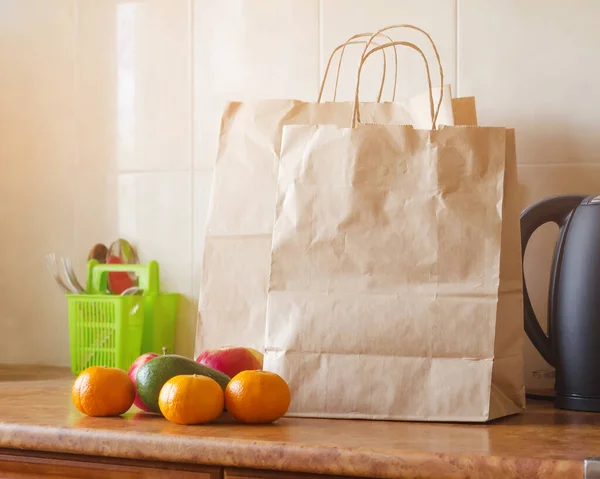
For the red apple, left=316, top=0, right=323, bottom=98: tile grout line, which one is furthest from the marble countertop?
left=316, top=0, right=323, bottom=98: tile grout line

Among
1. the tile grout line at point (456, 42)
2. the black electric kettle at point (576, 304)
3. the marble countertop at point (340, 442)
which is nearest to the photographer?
the marble countertop at point (340, 442)

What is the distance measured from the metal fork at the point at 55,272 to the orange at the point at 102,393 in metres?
0.50

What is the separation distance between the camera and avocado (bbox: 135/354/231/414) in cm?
98

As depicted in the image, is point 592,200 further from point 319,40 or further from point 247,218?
point 319,40

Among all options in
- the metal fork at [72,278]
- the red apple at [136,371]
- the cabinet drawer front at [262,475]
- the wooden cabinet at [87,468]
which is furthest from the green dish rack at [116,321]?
the cabinet drawer front at [262,475]

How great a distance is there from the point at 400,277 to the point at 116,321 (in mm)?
568

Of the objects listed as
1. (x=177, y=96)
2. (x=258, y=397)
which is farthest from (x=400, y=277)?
(x=177, y=96)

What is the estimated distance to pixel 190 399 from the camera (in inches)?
36.2

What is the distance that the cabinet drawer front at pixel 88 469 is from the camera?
0.88 meters

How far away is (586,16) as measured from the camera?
4.24 ft

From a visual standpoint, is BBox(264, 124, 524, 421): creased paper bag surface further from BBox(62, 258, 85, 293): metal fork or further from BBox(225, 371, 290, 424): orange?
BBox(62, 258, 85, 293): metal fork

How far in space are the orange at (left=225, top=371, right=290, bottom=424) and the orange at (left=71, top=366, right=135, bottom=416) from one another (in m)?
0.13

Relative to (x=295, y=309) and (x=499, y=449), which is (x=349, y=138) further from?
(x=499, y=449)

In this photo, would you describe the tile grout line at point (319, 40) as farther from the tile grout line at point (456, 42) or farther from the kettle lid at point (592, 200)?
the kettle lid at point (592, 200)
